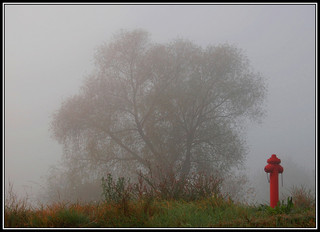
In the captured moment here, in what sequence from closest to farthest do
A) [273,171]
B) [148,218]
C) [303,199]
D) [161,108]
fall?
[148,218] < [273,171] < [303,199] < [161,108]

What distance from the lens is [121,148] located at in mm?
14094

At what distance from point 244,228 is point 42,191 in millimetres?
15261

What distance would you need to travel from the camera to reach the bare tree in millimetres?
13727

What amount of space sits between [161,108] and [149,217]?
30.3 ft

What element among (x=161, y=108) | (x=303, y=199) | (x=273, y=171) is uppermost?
(x=161, y=108)

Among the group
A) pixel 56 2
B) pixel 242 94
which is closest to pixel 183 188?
pixel 56 2

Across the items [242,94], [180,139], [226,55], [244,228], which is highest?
[226,55]

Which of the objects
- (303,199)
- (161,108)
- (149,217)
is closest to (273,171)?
(303,199)

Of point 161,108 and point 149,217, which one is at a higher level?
point 161,108

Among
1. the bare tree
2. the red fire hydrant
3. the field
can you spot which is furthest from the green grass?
the bare tree

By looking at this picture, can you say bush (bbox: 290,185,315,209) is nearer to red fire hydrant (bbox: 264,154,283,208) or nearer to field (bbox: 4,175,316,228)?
field (bbox: 4,175,316,228)

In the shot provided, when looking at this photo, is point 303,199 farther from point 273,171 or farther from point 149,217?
point 149,217

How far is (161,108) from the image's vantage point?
1398 cm

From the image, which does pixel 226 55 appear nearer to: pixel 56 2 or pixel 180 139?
pixel 180 139
